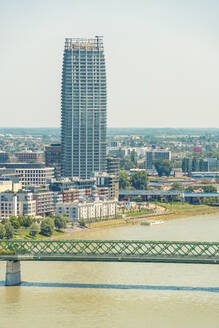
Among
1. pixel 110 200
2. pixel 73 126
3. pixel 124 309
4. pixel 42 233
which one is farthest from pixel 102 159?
pixel 124 309

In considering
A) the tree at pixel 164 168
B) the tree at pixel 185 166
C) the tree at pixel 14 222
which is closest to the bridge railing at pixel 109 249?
the tree at pixel 14 222

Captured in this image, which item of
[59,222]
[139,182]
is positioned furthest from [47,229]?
[139,182]

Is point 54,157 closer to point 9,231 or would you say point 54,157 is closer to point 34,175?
point 34,175

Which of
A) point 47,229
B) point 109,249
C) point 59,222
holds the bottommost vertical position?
point 47,229

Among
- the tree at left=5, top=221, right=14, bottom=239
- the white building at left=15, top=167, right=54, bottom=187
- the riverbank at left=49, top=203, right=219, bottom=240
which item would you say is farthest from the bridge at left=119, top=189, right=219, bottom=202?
the tree at left=5, top=221, right=14, bottom=239

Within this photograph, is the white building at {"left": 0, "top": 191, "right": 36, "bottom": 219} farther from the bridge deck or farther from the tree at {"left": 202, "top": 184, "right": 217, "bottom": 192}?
the tree at {"left": 202, "top": 184, "right": 217, "bottom": 192}
